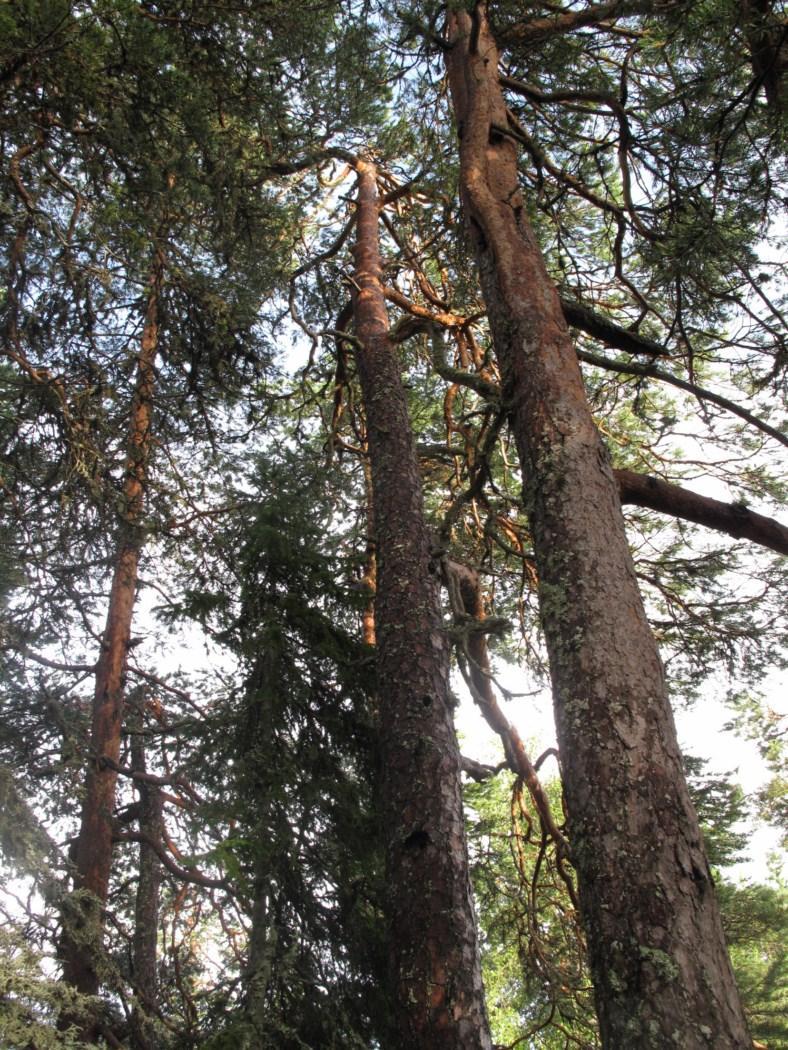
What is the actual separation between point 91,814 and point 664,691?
6.17m

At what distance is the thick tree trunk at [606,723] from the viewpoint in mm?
2066

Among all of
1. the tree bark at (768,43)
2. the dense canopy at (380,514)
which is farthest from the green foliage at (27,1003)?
the tree bark at (768,43)

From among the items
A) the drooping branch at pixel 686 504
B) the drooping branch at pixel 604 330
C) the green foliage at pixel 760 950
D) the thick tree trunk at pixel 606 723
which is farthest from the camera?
the green foliage at pixel 760 950

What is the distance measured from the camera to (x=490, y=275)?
4270 millimetres

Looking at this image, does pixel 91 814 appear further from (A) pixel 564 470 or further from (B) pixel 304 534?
(A) pixel 564 470

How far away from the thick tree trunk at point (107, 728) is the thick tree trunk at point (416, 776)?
Result: 99.0 inches

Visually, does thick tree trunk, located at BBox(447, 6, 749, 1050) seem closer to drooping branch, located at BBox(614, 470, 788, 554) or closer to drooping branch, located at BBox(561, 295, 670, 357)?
drooping branch, located at BBox(561, 295, 670, 357)

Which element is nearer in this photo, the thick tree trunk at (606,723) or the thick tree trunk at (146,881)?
the thick tree trunk at (606,723)

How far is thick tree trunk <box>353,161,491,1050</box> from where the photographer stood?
3516 millimetres

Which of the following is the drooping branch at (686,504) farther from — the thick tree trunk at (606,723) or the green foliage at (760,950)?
the green foliage at (760,950)

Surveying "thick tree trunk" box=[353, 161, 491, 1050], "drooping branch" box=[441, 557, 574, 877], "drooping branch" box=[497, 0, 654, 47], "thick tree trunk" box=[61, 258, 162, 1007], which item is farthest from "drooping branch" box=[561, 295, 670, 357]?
"thick tree trunk" box=[61, 258, 162, 1007]

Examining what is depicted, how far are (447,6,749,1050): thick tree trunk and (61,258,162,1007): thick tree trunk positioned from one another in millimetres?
3786

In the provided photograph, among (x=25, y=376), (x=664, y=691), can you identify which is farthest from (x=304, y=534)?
(x=664, y=691)

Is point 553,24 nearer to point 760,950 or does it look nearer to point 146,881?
point 146,881
